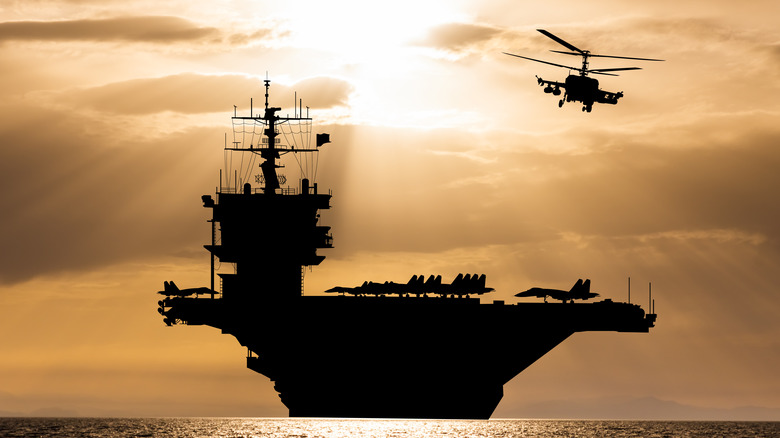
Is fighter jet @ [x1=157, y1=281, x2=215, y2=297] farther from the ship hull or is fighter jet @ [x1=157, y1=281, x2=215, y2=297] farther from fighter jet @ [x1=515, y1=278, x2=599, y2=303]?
fighter jet @ [x1=515, y1=278, x2=599, y2=303]

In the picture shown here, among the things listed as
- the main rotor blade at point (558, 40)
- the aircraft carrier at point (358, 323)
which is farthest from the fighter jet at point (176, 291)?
the main rotor blade at point (558, 40)

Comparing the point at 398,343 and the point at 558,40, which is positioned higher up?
the point at 558,40

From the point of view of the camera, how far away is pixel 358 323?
69688 mm

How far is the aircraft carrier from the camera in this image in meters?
69.3

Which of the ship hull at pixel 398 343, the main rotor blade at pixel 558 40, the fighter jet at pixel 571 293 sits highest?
the main rotor blade at pixel 558 40

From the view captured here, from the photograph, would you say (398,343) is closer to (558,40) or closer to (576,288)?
(576,288)

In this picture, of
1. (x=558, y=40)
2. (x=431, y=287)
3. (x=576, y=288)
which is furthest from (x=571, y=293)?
(x=558, y=40)

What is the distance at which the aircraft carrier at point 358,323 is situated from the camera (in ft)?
227

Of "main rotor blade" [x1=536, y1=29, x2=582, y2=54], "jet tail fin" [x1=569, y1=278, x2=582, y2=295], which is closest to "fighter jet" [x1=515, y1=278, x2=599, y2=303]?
"jet tail fin" [x1=569, y1=278, x2=582, y2=295]

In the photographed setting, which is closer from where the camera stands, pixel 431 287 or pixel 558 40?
pixel 558 40

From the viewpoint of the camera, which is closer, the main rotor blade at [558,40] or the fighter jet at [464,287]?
the main rotor blade at [558,40]

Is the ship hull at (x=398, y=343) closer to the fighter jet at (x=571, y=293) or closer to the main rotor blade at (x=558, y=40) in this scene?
the fighter jet at (x=571, y=293)

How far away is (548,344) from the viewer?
7138cm

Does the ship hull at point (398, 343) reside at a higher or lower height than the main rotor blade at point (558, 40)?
lower
